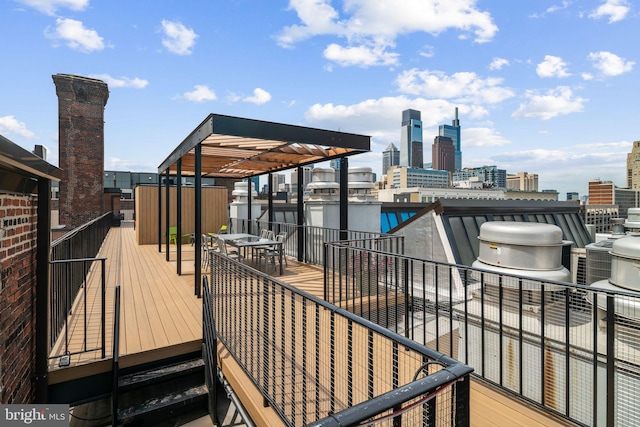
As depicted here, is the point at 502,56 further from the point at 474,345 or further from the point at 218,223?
the point at 218,223

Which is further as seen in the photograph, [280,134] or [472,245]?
[472,245]

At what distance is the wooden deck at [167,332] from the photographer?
2.48 metres

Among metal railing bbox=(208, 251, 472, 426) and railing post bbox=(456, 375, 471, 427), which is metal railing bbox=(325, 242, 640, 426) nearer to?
metal railing bbox=(208, 251, 472, 426)

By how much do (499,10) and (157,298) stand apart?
386 inches

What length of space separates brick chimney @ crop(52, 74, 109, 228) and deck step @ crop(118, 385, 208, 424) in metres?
19.1

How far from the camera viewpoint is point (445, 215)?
7.68 meters

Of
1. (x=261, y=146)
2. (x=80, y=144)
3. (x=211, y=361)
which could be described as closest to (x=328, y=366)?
(x=211, y=361)

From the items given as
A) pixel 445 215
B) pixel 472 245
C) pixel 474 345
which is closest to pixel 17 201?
pixel 474 345

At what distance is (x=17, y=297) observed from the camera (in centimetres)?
274

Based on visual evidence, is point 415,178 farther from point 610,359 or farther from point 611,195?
point 610,359

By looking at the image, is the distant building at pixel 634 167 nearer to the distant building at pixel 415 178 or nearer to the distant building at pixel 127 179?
the distant building at pixel 415 178

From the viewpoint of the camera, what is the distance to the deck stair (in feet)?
10.9

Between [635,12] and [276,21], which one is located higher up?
[276,21]

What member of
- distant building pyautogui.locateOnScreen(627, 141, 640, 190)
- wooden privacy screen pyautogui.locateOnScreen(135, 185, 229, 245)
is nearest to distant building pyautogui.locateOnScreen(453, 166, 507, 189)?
distant building pyautogui.locateOnScreen(627, 141, 640, 190)
